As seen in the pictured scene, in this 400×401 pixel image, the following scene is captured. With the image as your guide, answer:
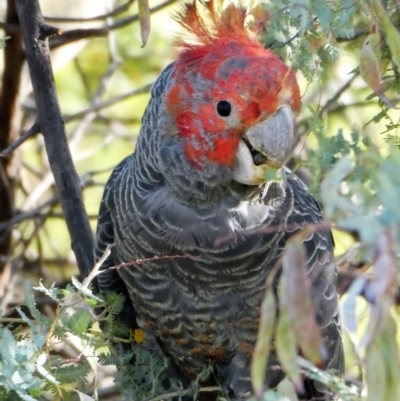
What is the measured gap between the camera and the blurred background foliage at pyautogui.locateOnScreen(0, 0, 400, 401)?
1.12 m

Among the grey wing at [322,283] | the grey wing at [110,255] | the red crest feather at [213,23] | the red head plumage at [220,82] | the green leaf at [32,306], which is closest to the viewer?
the green leaf at [32,306]

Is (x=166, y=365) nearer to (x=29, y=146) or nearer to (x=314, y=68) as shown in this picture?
(x=314, y=68)

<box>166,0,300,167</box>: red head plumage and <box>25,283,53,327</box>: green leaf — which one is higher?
<box>166,0,300,167</box>: red head plumage

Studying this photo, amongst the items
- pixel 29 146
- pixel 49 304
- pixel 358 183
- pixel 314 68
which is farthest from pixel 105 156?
pixel 358 183

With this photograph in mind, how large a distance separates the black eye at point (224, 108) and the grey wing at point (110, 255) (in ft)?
2.13

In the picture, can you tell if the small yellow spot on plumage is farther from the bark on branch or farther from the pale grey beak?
the pale grey beak

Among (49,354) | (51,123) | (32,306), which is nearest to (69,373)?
(49,354)

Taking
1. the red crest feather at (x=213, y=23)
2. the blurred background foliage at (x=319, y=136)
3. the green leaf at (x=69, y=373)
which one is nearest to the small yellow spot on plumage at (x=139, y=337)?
the blurred background foliage at (x=319, y=136)

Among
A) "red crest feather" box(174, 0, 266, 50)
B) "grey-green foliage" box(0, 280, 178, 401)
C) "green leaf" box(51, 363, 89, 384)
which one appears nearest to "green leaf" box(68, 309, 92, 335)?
"grey-green foliage" box(0, 280, 178, 401)

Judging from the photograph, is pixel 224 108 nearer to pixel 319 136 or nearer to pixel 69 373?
pixel 319 136

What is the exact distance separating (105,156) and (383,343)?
3.25 m

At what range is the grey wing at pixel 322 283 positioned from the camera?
232cm

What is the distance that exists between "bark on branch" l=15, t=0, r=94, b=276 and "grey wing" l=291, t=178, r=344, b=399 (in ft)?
2.31

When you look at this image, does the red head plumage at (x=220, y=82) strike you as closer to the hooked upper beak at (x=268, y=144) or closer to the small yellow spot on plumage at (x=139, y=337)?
the hooked upper beak at (x=268, y=144)
